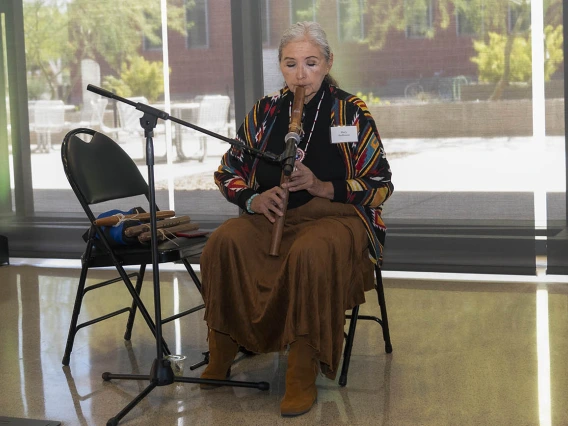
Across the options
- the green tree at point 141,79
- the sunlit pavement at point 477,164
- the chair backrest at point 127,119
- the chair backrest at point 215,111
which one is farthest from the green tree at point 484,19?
the chair backrest at point 127,119

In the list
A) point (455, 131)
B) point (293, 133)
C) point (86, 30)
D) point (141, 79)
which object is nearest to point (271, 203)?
point (293, 133)

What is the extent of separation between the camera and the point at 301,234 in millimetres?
2959

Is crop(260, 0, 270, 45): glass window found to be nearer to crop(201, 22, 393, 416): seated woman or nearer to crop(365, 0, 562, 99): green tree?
crop(365, 0, 562, 99): green tree

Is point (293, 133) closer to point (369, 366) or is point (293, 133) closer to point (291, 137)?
point (291, 137)

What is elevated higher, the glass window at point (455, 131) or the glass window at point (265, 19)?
the glass window at point (265, 19)

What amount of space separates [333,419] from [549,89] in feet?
9.27

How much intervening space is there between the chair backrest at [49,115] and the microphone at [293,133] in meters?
3.24

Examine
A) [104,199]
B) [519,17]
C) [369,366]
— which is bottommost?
[369,366]

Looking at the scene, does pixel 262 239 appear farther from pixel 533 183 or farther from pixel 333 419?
pixel 533 183

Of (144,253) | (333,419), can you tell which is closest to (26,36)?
(144,253)

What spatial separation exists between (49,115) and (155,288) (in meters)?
3.58

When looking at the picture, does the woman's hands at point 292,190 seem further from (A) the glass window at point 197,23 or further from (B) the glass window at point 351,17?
(A) the glass window at point 197,23

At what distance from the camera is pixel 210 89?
5.45m

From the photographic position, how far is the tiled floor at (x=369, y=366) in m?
2.80
